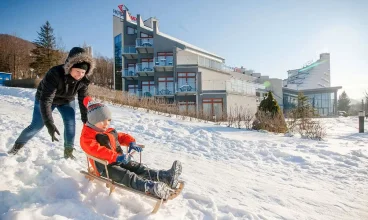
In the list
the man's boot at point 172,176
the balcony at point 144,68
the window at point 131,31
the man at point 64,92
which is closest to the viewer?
the man's boot at point 172,176

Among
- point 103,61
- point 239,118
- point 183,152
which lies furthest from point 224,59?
point 183,152

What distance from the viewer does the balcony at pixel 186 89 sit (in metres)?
26.2

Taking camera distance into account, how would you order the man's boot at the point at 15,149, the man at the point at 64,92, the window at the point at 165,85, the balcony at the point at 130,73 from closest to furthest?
the man at the point at 64,92 < the man's boot at the point at 15,149 < the window at the point at 165,85 < the balcony at the point at 130,73

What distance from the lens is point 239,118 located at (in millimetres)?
10945

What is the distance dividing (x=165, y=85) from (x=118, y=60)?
400 inches

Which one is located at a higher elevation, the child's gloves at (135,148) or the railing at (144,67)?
the railing at (144,67)

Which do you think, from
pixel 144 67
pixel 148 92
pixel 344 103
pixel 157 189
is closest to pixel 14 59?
pixel 144 67

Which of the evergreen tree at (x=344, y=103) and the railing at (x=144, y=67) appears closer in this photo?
the railing at (x=144, y=67)

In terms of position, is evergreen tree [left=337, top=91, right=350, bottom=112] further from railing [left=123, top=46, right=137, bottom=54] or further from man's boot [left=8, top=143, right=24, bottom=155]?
man's boot [left=8, top=143, right=24, bottom=155]

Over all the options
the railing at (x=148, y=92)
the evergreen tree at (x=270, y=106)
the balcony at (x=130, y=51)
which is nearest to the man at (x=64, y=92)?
the evergreen tree at (x=270, y=106)

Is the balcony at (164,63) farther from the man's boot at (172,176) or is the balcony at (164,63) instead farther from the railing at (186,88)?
the man's boot at (172,176)

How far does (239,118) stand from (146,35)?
79.0 ft

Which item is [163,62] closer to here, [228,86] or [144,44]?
[144,44]

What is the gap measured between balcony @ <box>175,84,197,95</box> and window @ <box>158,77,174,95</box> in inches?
32.9
